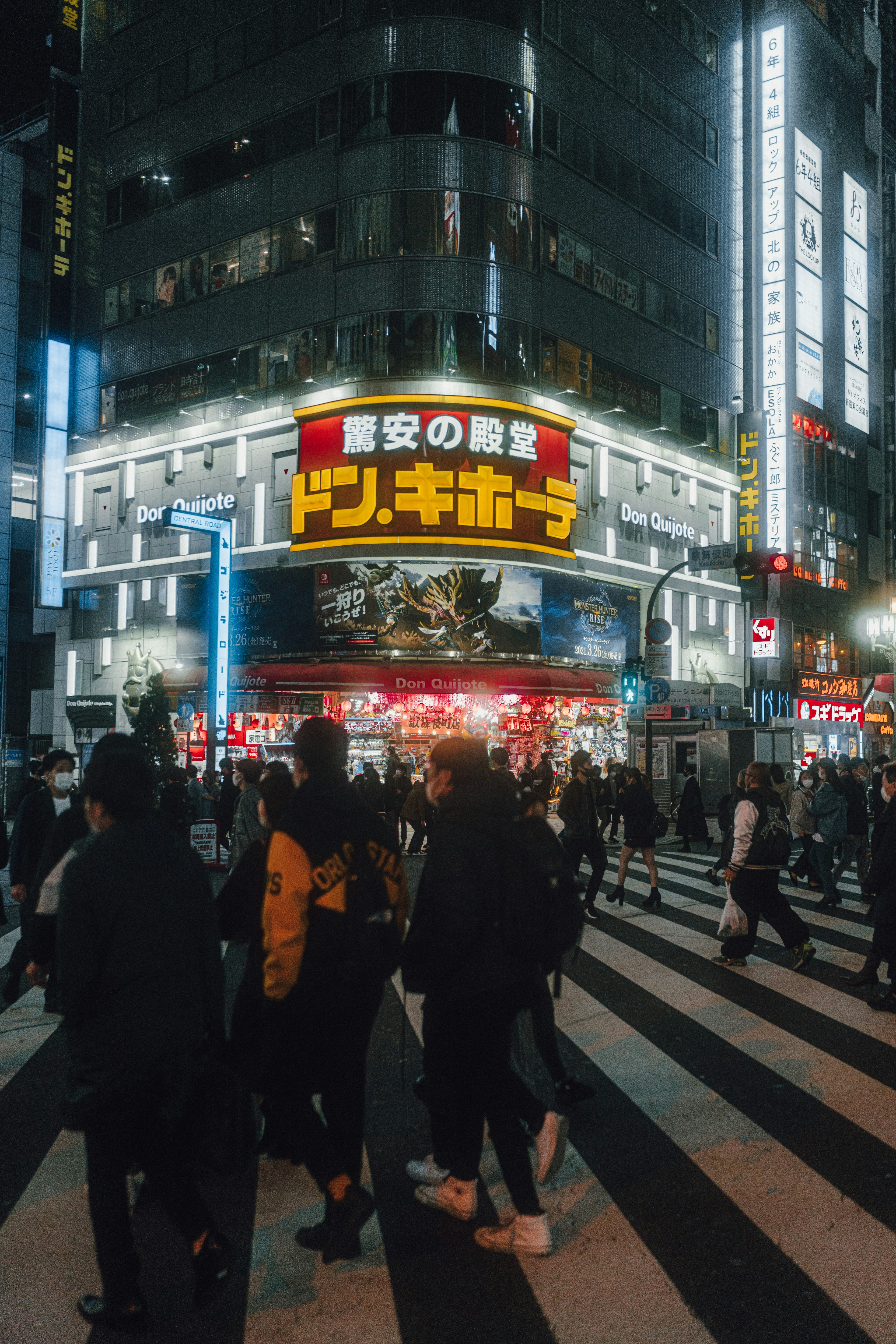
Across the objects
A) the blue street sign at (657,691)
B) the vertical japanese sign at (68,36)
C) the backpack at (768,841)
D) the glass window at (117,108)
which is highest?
the vertical japanese sign at (68,36)

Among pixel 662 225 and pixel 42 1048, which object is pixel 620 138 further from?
pixel 42 1048

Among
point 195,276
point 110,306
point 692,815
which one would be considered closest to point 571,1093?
point 692,815

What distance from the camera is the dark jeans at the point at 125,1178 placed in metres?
3.29

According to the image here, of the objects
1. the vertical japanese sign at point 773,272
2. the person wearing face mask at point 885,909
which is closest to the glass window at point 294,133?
the vertical japanese sign at point 773,272

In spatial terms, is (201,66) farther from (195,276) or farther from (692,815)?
(692,815)

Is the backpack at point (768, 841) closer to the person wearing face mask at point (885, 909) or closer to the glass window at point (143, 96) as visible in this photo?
the person wearing face mask at point (885, 909)

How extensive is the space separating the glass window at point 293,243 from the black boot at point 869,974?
2485cm

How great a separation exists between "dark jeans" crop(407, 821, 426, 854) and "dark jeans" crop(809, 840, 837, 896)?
6196 millimetres

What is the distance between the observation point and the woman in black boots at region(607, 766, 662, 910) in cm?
1220

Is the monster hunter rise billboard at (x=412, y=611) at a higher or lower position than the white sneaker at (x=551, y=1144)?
higher

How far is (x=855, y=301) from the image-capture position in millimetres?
41094

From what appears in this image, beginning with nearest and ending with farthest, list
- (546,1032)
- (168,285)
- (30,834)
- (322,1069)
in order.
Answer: (322,1069) → (546,1032) → (30,834) → (168,285)

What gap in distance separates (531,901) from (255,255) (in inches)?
1154

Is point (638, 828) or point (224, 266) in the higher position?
point (224, 266)
